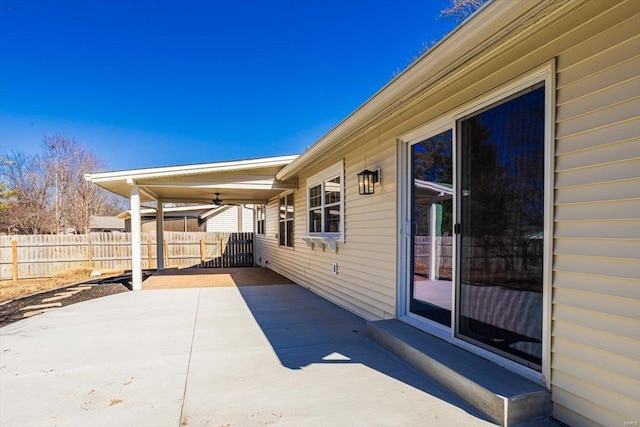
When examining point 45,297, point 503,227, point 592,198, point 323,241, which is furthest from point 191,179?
point 592,198

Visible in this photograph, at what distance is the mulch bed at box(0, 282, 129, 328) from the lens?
5328 mm

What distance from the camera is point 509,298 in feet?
8.15

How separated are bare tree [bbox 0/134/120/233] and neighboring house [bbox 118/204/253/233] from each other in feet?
7.54

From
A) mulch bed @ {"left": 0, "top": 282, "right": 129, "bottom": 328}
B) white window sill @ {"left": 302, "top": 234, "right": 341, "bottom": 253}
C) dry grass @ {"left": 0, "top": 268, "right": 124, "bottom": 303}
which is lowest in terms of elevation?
dry grass @ {"left": 0, "top": 268, "right": 124, "bottom": 303}

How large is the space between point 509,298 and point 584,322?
0.56 m

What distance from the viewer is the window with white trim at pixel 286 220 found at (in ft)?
27.8

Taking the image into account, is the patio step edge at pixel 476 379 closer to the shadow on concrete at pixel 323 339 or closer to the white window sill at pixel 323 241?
the shadow on concrete at pixel 323 339

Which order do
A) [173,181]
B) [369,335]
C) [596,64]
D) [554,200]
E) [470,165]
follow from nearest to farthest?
[596,64] → [554,200] → [470,165] → [369,335] → [173,181]

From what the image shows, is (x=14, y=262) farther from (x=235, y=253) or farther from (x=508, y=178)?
(x=508, y=178)

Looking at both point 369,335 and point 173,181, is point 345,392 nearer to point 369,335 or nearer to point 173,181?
point 369,335

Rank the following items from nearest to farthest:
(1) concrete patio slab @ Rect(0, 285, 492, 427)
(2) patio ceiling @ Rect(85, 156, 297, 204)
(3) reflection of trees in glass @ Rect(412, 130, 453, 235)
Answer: (1) concrete patio slab @ Rect(0, 285, 492, 427), (3) reflection of trees in glass @ Rect(412, 130, 453, 235), (2) patio ceiling @ Rect(85, 156, 297, 204)

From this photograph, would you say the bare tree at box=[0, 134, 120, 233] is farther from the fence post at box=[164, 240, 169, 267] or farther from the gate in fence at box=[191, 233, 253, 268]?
the gate in fence at box=[191, 233, 253, 268]

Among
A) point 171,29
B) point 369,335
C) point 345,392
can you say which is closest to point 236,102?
point 171,29

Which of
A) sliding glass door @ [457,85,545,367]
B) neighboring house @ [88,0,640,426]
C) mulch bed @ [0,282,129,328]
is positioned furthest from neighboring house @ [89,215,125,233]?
sliding glass door @ [457,85,545,367]
